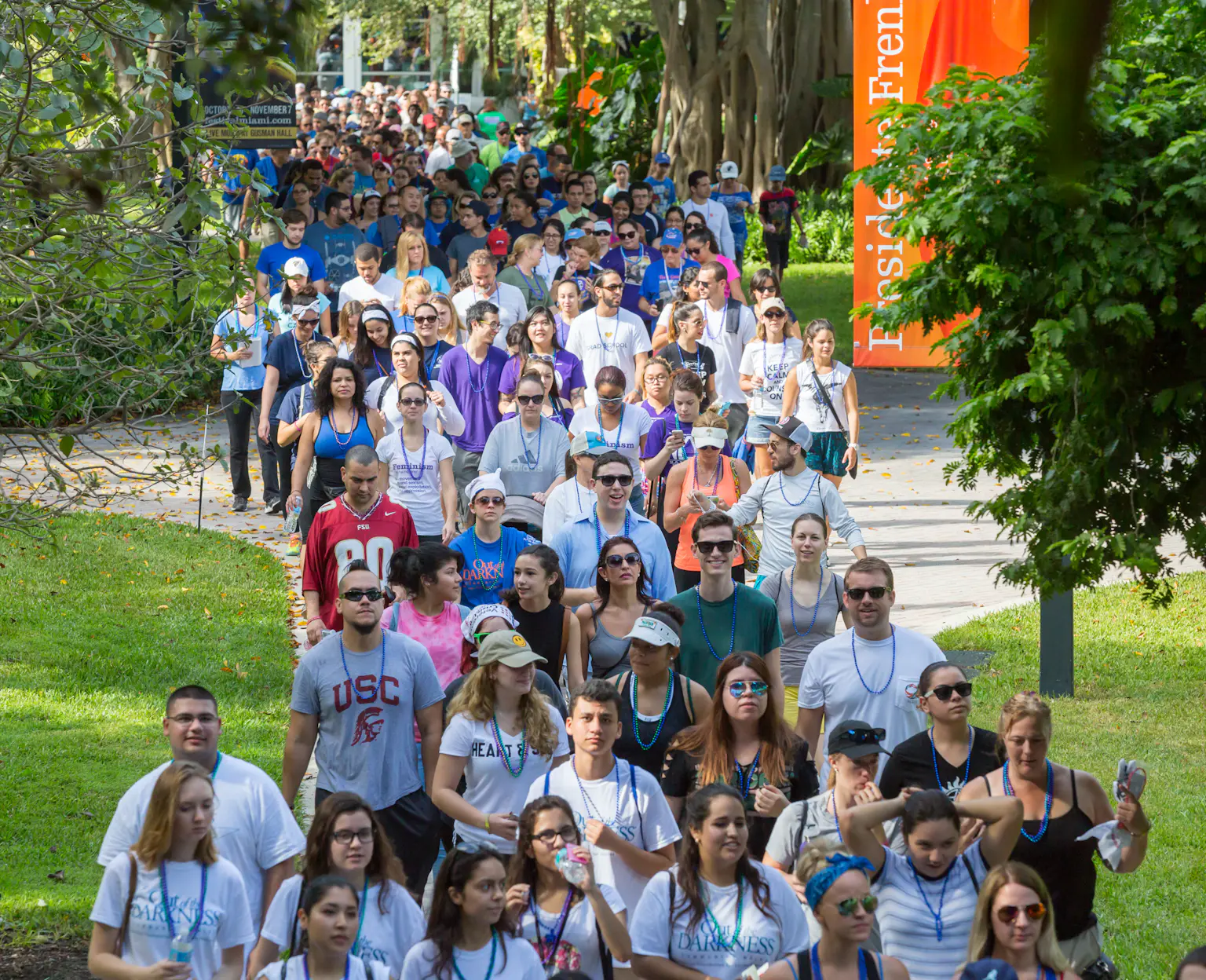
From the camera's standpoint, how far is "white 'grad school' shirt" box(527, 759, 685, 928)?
595cm

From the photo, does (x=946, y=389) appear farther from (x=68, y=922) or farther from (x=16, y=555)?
(x=16, y=555)

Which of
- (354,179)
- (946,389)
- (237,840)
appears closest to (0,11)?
(237,840)

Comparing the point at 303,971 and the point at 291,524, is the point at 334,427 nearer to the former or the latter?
the point at 291,524

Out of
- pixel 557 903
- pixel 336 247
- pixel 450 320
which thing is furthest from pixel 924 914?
pixel 336 247

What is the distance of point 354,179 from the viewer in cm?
2473

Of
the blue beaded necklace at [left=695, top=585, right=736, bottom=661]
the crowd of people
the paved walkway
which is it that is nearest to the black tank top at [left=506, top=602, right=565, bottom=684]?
the crowd of people

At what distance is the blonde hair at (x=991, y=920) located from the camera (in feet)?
17.0

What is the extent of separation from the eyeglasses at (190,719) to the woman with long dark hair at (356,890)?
1.70 ft

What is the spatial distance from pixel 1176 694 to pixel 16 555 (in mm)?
10206

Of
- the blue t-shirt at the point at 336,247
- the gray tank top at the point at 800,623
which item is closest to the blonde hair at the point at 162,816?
the gray tank top at the point at 800,623

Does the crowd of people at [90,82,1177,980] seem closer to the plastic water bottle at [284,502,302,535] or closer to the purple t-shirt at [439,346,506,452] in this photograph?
the purple t-shirt at [439,346,506,452]

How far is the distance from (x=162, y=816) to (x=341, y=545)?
3.54 meters

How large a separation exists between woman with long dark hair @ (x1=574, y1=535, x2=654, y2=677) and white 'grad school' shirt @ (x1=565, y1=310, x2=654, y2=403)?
17.9 ft

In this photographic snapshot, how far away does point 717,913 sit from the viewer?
5.40 meters
